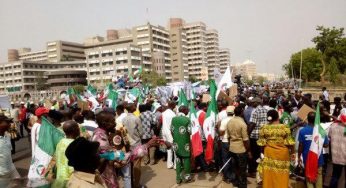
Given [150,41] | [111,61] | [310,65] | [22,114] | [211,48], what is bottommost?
[22,114]

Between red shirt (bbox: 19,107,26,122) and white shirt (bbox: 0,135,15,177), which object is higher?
white shirt (bbox: 0,135,15,177)

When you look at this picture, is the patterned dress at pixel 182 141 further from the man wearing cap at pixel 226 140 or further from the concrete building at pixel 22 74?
the concrete building at pixel 22 74

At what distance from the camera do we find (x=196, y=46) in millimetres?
146750

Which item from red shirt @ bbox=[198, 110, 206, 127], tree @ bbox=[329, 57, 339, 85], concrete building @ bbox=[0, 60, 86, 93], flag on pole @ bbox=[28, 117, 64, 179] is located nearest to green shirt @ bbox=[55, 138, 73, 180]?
flag on pole @ bbox=[28, 117, 64, 179]

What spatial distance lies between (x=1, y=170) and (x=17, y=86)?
425ft

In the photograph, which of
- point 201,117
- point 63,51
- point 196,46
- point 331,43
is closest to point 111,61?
point 63,51

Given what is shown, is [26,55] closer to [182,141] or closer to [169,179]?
[169,179]

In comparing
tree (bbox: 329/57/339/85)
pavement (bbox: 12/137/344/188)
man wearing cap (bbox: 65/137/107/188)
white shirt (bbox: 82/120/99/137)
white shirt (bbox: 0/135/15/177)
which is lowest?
pavement (bbox: 12/137/344/188)

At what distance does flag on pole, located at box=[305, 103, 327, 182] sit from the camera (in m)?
6.29

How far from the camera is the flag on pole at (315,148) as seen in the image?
6289mm

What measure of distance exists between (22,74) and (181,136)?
12617 centimetres

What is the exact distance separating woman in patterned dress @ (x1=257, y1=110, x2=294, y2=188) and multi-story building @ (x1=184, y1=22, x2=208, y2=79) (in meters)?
136

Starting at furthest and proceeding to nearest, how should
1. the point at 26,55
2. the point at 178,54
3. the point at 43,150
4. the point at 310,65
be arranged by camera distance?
the point at 26,55 → the point at 178,54 → the point at 310,65 → the point at 43,150

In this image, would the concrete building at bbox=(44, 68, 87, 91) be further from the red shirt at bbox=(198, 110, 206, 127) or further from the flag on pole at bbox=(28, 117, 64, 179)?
the flag on pole at bbox=(28, 117, 64, 179)
